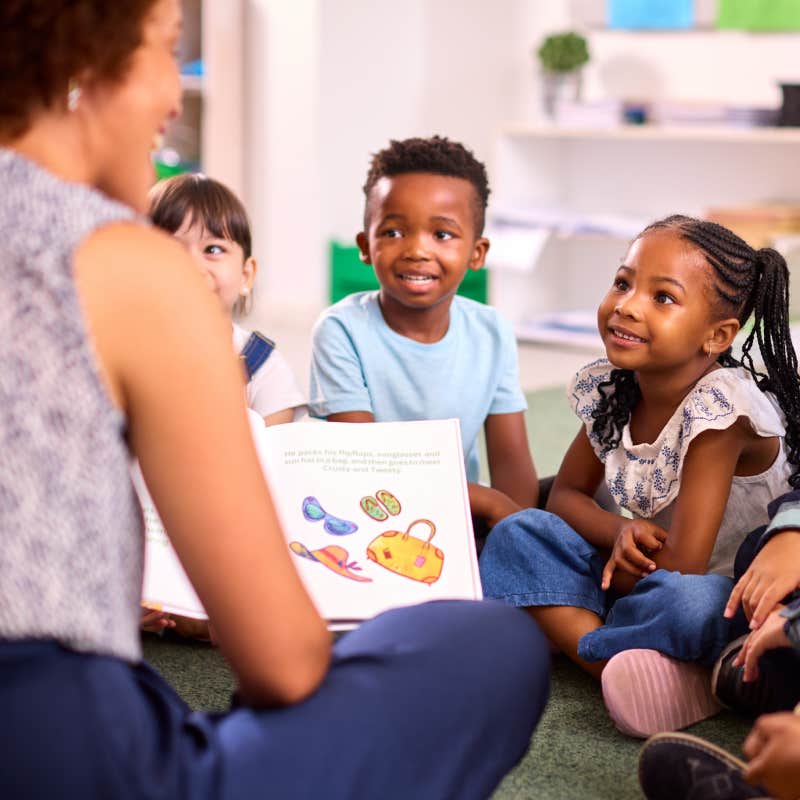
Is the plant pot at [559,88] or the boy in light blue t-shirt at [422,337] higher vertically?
the plant pot at [559,88]

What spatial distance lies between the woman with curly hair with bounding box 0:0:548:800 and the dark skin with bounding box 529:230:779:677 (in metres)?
0.51

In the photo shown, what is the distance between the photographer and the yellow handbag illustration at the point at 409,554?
1164mm

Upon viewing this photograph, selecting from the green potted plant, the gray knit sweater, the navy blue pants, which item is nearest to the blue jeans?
the navy blue pants

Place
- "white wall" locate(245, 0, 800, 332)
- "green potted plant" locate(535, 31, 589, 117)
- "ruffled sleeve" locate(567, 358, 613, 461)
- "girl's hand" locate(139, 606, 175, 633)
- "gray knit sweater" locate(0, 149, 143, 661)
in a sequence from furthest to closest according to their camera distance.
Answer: "white wall" locate(245, 0, 800, 332) → "green potted plant" locate(535, 31, 589, 117) → "ruffled sleeve" locate(567, 358, 613, 461) → "girl's hand" locate(139, 606, 175, 633) → "gray knit sweater" locate(0, 149, 143, 661)

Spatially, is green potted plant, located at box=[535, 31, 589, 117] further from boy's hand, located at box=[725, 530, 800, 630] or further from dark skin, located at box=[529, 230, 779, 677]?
boy's hand, located at box=[725, 530, 800, 630]

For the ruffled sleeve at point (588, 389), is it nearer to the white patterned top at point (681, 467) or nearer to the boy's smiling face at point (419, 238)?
the white patterned top at point (681, 467)

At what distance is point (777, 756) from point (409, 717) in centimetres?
28

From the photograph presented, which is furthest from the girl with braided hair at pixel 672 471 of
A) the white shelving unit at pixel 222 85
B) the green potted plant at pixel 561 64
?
the white shelving unit at pixel 222 85

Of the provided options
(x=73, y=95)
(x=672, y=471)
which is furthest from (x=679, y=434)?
(x=73, y=95)

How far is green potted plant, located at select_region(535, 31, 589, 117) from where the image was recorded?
3.33m

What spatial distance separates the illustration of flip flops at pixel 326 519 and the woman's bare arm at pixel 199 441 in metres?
0.48

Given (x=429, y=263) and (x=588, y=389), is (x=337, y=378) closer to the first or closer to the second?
(x=429, y=263)

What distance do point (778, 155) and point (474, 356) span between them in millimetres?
2035

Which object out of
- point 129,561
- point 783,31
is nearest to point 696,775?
point 129,561
